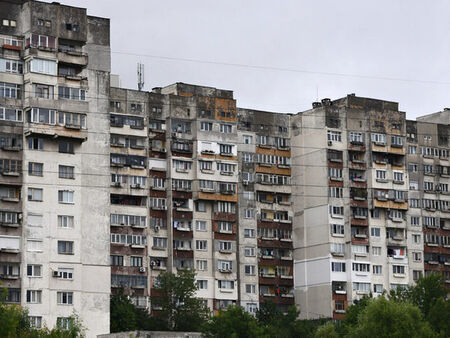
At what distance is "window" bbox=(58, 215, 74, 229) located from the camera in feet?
436

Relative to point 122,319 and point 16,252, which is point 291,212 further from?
point 16,252

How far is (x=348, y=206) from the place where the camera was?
6452 inches

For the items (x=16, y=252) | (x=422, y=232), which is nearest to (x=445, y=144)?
(x=422, y=232)

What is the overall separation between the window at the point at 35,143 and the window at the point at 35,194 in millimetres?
4355

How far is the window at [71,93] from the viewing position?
13400 centimetres

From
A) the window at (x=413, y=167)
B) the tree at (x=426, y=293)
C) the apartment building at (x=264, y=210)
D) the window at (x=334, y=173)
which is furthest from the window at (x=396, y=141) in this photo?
the tree at (x=426, y=293)

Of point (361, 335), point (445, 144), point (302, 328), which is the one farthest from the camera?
point (445, 144)

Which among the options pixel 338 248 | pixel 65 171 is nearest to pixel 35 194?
pixel 65 171

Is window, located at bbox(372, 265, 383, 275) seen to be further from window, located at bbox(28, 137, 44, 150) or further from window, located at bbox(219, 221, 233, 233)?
window, located at bbox(28, 137, 44, 150)

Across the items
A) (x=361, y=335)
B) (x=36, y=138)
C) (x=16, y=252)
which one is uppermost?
(x=36, y=138)

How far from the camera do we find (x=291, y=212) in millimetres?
166875

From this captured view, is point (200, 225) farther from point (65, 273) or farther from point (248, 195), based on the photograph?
point (65, 273)

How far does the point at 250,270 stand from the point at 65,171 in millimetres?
35216

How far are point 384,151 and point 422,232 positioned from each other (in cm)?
1316
